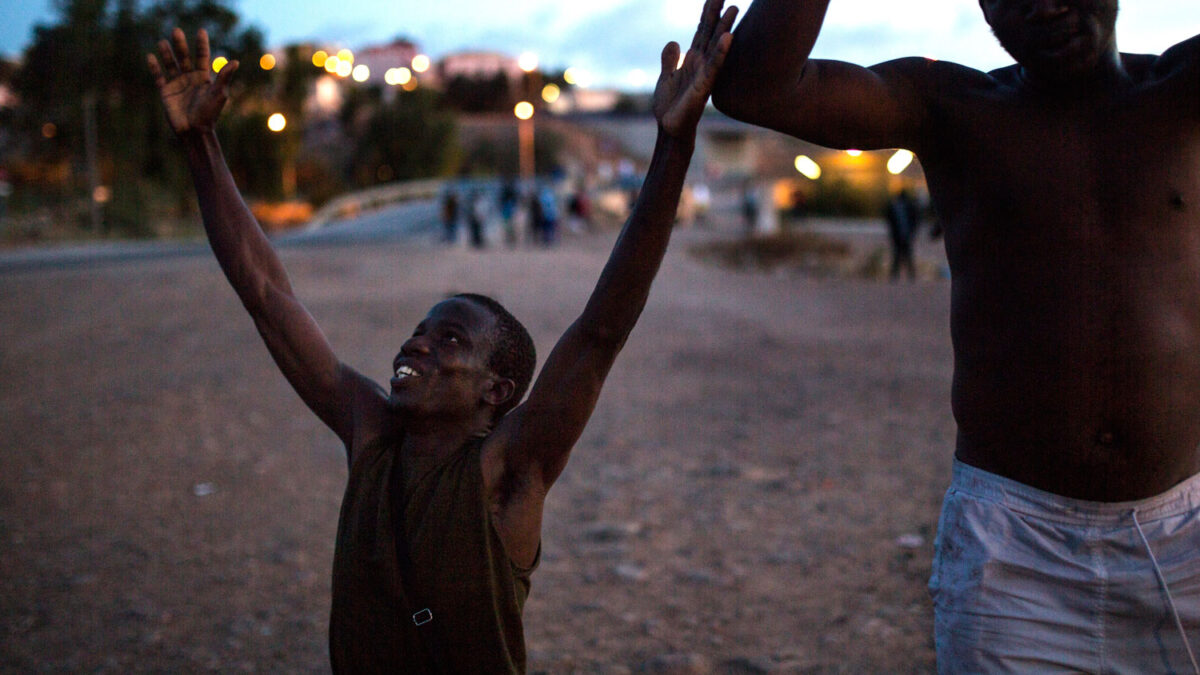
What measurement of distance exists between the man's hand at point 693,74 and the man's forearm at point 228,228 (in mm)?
1069

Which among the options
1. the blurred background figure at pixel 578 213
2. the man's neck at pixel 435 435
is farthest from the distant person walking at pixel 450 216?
the man's neck at pixel 435 435

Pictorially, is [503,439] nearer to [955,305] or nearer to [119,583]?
[955,305]

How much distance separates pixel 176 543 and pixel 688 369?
5859 mm

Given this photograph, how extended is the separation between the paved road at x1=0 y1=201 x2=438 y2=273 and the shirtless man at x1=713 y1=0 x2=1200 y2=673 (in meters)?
18.9

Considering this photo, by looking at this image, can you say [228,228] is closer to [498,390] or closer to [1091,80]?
[498,390]

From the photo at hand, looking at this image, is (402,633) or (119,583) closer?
(402,633)

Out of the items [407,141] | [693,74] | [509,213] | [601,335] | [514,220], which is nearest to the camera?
[693,74]

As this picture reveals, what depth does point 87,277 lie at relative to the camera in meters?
15.9

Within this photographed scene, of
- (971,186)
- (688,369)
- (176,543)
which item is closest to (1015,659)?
(971,186)

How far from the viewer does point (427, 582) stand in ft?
6.87

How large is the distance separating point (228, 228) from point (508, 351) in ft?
2.53

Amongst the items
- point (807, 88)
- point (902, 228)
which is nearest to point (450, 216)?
point (902, 228)

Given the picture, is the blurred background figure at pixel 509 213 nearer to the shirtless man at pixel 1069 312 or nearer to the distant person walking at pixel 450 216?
the distant person walking at pixel 450 216

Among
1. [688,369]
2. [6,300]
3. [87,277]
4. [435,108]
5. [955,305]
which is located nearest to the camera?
[955,305]
